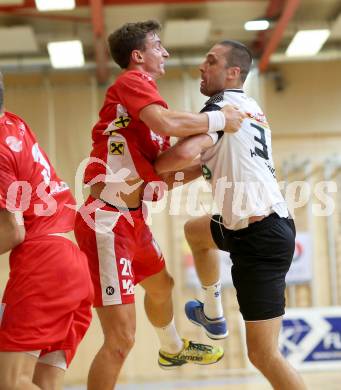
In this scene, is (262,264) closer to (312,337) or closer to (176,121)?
(176,121)

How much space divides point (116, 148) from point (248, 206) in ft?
2.89

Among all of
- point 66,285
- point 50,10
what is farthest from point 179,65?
point 66,285

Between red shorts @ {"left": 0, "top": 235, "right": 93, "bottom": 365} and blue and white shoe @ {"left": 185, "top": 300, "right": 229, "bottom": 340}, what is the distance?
5.81ft

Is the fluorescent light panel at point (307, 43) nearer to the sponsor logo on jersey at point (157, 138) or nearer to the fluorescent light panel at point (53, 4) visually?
the fluorescent light panel at point (53, 4)

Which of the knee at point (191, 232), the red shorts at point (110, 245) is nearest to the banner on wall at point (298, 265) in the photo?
the knee at point (191, 232)

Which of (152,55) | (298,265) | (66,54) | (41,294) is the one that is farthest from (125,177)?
(298,265)

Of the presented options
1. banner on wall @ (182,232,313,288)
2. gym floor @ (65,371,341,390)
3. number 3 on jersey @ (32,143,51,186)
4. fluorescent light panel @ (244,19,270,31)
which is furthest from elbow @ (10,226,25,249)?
banner on wall @ (182,232,313,288)

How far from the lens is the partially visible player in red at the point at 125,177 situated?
4160 mm

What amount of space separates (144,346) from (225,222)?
6035mm

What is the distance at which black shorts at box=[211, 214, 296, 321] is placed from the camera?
425 cm

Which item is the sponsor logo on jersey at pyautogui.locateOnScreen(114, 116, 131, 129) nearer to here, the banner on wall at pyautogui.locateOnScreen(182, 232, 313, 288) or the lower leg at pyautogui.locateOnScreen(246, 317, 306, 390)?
the lower leg at pyautogui.locateOnScreen(246, 317, 306, 390)

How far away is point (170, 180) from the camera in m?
4.85

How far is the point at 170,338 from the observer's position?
5168 millimetres

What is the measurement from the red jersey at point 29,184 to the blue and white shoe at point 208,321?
182cm
